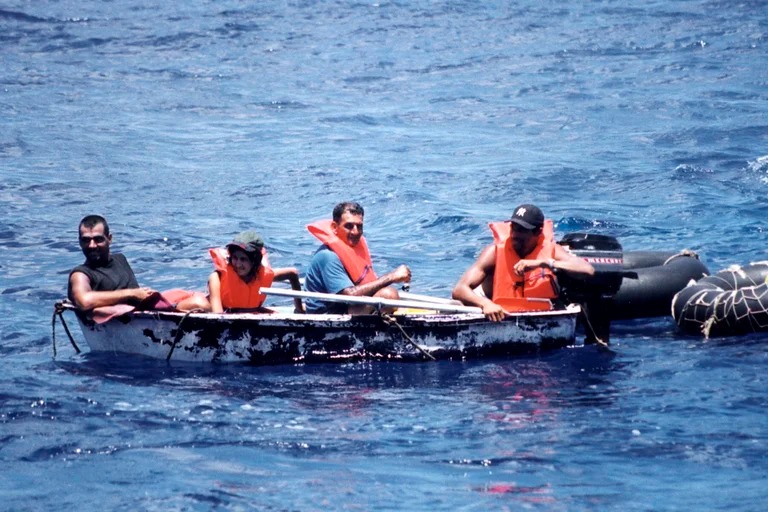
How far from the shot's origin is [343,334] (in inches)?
481

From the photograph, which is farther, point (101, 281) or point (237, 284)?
point (237, 284)

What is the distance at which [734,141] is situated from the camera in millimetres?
24188

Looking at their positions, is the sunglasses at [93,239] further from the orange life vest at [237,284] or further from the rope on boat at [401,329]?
the rope on boat at [401,329]

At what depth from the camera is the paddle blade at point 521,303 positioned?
12.5 meters

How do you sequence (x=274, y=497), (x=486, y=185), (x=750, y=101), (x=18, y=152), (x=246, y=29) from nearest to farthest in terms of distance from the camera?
1. (x=274, y=497)
2. (x=486, y=185)
3. (x=18, y=152)
4. (x=750, y=101)
5. (x=246, y=29)

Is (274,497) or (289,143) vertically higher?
(289,143)

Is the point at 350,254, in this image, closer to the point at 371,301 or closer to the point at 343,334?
the point at 371,301

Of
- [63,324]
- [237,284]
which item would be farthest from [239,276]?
[63,324]

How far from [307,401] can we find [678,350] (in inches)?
156

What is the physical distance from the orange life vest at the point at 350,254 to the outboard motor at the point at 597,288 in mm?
1911

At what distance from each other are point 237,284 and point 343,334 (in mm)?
1245

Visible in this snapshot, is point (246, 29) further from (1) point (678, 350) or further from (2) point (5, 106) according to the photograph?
(1) point (678, 350)

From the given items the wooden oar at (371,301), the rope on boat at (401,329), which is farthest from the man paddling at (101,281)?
the rope on boat at (401,329)

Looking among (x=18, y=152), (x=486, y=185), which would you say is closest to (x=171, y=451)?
(x=486, y=185)
